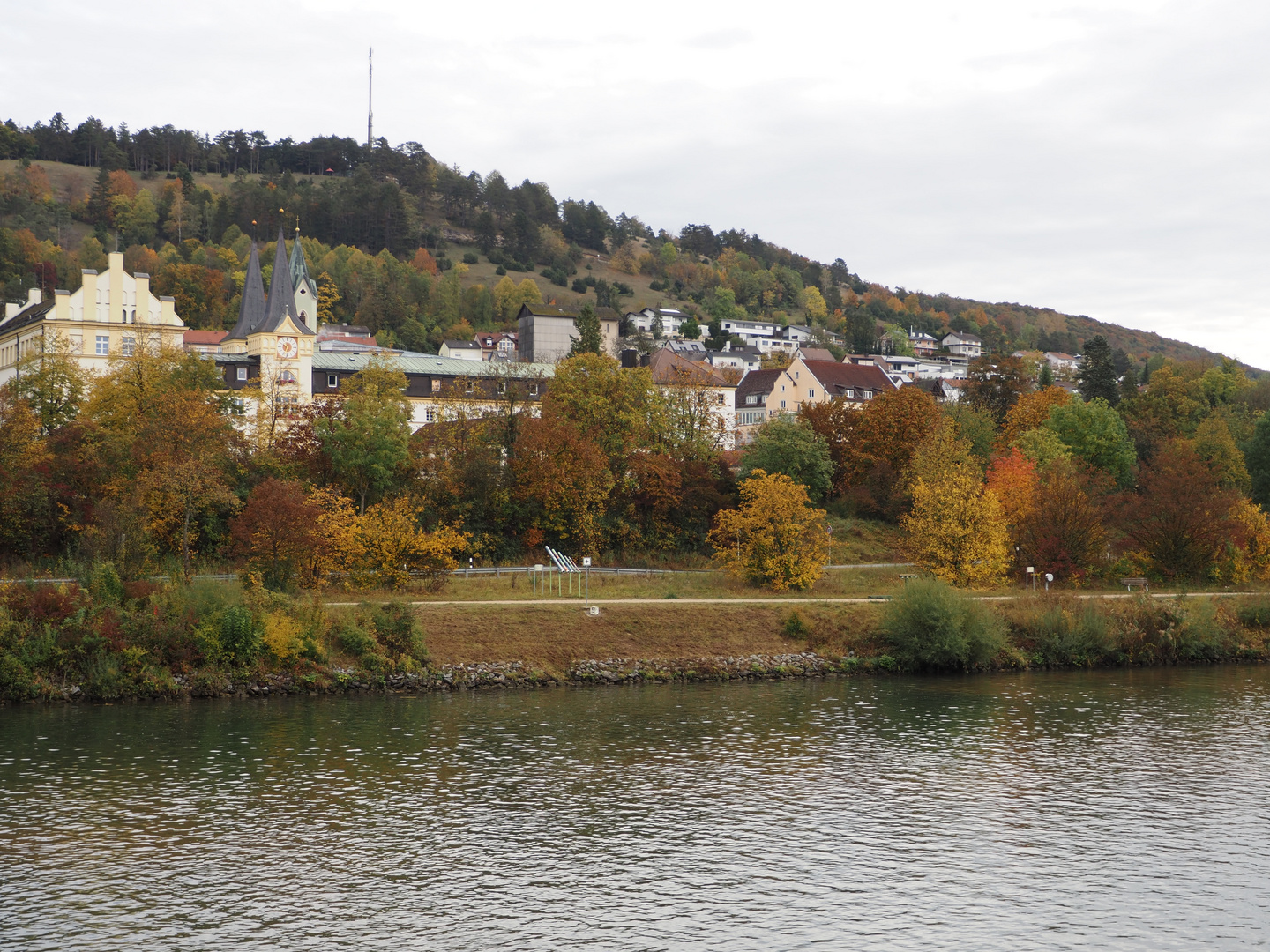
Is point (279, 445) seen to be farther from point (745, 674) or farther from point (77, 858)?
point (77, 858)

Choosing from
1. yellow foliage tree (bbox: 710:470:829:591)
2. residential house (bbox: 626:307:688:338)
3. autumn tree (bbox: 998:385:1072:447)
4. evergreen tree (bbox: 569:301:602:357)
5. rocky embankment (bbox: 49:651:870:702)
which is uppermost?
residential house (bbox: 626:307:688:338)

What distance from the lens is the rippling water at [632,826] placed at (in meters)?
18.9

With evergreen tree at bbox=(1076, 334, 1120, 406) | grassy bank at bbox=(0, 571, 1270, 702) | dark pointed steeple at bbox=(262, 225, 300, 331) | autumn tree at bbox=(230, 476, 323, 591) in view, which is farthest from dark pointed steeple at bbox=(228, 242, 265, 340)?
evergreen tree at bbox=(1076, 334, 1120, 406)

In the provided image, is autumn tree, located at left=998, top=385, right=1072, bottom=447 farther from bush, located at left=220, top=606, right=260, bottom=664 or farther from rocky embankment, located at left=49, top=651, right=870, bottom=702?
bush, located at left=220, top=606, right=260, bottom=664

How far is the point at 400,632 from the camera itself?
136 ft

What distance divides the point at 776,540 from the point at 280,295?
5217 centimetres

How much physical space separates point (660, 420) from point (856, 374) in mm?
54296

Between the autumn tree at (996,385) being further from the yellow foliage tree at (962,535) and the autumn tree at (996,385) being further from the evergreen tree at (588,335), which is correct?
the yellow foliage tree at (962,535)

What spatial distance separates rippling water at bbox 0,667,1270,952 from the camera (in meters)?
18.9

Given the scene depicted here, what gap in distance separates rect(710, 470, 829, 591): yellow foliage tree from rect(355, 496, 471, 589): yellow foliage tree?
520 inches

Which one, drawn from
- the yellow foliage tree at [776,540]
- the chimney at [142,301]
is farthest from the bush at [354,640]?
the chimney at [142,301]

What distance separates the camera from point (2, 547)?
47.5 metres

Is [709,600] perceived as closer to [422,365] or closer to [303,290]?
[422,365]

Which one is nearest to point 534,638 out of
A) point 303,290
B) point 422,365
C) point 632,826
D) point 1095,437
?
point 632,826
